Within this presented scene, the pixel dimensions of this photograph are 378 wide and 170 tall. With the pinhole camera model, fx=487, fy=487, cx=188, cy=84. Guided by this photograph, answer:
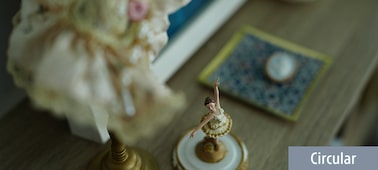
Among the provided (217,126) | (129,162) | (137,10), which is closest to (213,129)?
(217,126)

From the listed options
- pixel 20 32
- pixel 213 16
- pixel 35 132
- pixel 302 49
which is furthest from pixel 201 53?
pixel 20 32

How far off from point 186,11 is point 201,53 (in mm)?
97

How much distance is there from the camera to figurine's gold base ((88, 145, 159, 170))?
0.62 metres

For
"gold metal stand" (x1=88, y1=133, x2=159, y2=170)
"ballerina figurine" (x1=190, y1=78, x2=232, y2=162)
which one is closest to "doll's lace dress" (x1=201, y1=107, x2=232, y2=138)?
"ballerina figurine" (x1=190, y1=78, x2=232, y2=162)

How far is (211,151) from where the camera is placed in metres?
0.64

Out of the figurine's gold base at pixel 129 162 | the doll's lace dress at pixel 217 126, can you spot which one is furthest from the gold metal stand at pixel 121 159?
the doll's lace dress at pixel 217 126

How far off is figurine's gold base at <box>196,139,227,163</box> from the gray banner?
0.35ft

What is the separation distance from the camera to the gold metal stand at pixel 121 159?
595mm

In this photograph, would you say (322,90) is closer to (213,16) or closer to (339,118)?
(339,118)

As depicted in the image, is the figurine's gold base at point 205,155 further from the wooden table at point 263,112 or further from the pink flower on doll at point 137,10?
the pink flower on doll at point 137,10

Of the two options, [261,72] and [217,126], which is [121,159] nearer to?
[217,126]

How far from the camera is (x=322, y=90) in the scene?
0.77 meters

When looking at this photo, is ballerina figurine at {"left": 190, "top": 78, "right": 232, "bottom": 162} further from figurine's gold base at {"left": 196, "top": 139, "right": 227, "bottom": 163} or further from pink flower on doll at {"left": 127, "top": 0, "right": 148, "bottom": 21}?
pink flower on doll at {"left": 127, "top": 0, "right": 148, "bottom": 21}

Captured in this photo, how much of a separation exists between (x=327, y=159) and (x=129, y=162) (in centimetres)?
28
